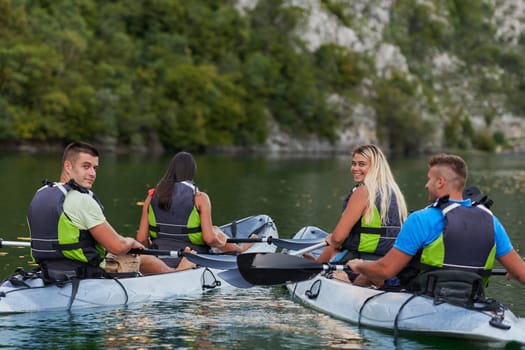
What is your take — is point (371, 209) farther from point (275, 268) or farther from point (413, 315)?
point (413, 315)

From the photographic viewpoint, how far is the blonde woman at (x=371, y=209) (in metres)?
11.2

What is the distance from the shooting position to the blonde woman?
11234 mm

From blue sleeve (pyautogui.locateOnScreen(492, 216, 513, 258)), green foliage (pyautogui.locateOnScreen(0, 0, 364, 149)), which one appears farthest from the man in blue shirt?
green foliage (pyautogui.locateOnScreen(0, 0, 364, 149))

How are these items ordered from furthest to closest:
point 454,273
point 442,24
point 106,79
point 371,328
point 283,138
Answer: point 442,24, point 283,138, point 106,79, point 371,328, point 454,273

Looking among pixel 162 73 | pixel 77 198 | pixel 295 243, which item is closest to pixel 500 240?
pixel 77 198

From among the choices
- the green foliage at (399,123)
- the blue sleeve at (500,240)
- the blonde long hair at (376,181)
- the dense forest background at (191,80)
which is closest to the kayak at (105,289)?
the blonde long hair at (376,181)

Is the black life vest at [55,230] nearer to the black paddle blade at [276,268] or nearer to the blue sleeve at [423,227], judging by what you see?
the black paddle blade at [276,268]

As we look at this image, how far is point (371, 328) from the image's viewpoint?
10547mm

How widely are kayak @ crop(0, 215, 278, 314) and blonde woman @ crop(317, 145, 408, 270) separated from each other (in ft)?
8.11

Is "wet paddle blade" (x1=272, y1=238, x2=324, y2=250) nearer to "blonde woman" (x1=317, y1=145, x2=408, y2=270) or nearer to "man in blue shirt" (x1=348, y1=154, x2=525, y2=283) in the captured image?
"blonde woman" (x1=317, y1=145, x2=408, y2=270)

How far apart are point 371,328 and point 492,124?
17606 centimetres

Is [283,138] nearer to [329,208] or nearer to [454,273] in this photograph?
[329,208]

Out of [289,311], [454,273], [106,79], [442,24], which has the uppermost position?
[442,24]

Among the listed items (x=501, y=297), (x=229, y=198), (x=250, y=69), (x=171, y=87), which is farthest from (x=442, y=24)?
(x=501, y=297)
